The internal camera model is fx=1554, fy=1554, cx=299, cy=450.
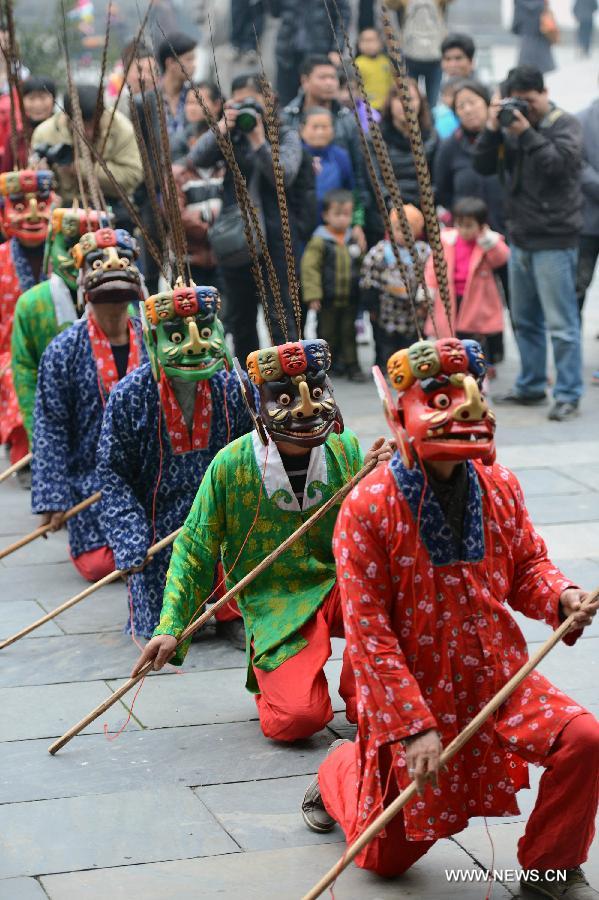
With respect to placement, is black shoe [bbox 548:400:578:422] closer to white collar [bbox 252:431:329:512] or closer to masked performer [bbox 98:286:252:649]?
masked performer [bbox 98:286:252:649]

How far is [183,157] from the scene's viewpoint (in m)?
9.52

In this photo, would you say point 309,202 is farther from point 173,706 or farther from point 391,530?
point 391,530

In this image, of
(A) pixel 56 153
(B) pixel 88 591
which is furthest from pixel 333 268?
(B) pixel 88 591

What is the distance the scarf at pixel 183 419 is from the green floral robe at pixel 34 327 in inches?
61.7

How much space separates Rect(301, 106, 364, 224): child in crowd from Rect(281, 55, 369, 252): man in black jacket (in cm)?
7

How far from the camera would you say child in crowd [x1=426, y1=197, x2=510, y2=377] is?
880 centimetres

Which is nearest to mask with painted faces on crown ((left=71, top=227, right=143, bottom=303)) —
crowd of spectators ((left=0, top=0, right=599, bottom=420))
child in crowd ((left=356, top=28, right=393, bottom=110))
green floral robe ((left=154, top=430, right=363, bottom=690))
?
green floral robe ((left=154, top=430, right=363, bottom=690))

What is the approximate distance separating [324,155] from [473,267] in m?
1.34

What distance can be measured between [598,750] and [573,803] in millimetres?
131

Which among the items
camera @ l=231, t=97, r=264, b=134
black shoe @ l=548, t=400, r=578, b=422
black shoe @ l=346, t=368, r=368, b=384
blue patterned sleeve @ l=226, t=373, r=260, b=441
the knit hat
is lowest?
black shoe @ l=346, t=368, r=368, b=384

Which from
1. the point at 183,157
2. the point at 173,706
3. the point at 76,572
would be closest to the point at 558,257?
the point at 183,157

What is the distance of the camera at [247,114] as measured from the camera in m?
8.10

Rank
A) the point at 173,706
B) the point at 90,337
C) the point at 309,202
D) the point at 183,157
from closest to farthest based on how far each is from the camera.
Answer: the point at 173,706 → the point at 90,337 → the point at 309,202 → the point at 183,157

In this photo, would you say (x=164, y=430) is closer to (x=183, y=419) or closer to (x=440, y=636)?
(x=183, y=419)
